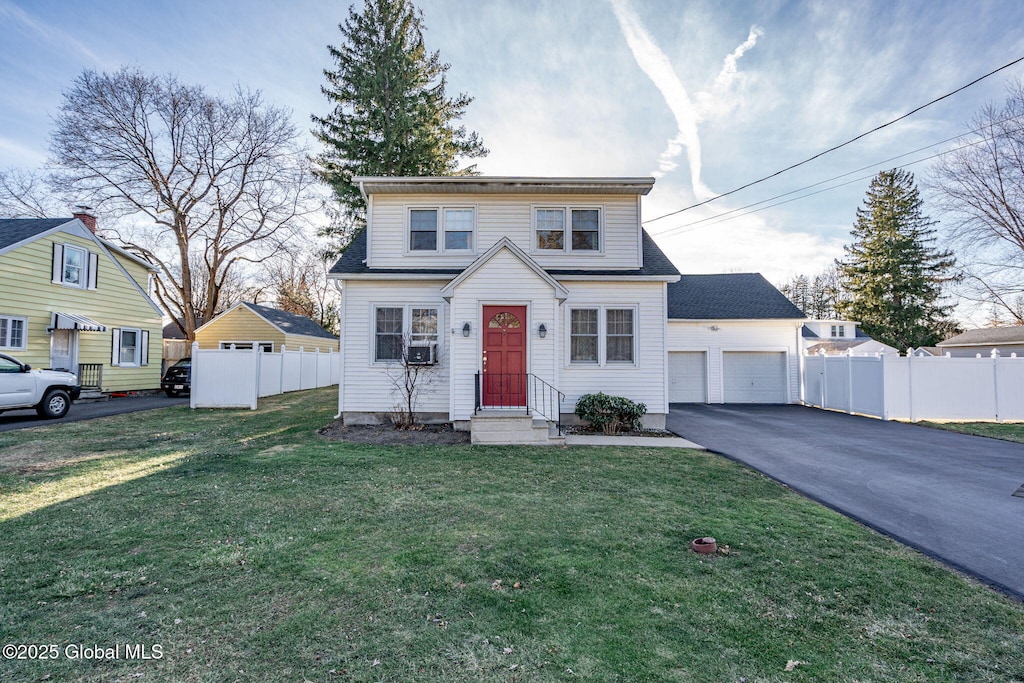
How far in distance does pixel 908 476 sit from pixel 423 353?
9461mm

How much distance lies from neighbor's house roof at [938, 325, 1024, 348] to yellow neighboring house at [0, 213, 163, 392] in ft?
150

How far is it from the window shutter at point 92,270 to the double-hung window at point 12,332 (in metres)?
2.77

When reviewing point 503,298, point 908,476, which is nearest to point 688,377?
point 503,298

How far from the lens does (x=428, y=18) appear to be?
64.9ft

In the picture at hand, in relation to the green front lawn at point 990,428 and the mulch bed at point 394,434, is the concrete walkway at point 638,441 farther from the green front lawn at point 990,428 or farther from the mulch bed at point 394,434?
the green front lawn at point 990,428

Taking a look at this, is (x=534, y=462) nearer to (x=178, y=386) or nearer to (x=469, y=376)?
(x=469, y=376)

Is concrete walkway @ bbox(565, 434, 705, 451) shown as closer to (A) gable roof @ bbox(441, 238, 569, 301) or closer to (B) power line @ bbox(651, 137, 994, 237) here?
(A) gable roof @ bbox(441, 238, 569, 301)

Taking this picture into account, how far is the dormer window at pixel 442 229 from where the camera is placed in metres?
11.4

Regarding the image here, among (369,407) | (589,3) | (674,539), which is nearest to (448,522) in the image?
(674,539)

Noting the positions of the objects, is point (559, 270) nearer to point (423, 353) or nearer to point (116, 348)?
point (423, 353)

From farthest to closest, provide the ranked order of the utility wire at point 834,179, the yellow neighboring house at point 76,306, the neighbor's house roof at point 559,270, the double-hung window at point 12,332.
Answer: the yellow neighboring house at point 76,306, the double-hung window at point 12,332, the utility wire at point 834,179, the neighbor's house roof at point 559,270

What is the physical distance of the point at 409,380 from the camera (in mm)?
10688

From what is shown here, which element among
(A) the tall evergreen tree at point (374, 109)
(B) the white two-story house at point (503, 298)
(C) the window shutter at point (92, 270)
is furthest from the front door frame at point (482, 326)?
(C) the window shutter at point (92, 270)

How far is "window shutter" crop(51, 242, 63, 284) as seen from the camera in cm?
1518
